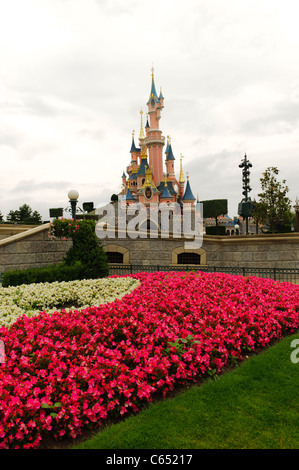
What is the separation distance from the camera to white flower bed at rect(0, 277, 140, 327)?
7.87 metres

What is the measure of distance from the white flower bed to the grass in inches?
163

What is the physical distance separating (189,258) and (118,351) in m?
12.5

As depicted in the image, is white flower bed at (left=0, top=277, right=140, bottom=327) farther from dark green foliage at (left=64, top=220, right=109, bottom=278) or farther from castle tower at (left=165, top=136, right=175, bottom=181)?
castle tower at (left=165, top=136, right=175, bottom=181)

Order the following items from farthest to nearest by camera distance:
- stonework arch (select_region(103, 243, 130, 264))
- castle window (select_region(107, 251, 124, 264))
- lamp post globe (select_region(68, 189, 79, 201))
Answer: castle window (select_region(107, 251, 124, 264)), stonework arch (select_region(103, 243, 130, 264)), lamp post globe (select_region(68, 189, 79, 201))

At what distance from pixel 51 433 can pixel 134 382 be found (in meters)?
1.25

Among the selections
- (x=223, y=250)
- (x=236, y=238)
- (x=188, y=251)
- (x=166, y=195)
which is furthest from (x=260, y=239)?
(x=166, y=195)

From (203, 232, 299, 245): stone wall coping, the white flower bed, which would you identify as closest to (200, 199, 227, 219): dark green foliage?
(203, 232, 299, 245): stone wall coping

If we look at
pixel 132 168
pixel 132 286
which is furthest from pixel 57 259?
pixel 132 168

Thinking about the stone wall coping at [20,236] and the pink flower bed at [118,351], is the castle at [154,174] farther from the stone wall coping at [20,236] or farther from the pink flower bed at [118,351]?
the pink flower bed at [118,351]

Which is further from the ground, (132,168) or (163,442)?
(132,168)

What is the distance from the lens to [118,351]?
17.1ft

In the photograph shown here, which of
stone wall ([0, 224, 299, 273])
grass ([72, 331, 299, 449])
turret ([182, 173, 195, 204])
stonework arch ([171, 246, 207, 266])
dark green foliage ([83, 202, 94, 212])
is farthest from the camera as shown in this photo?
turret ([182, 173, 195, 204])
